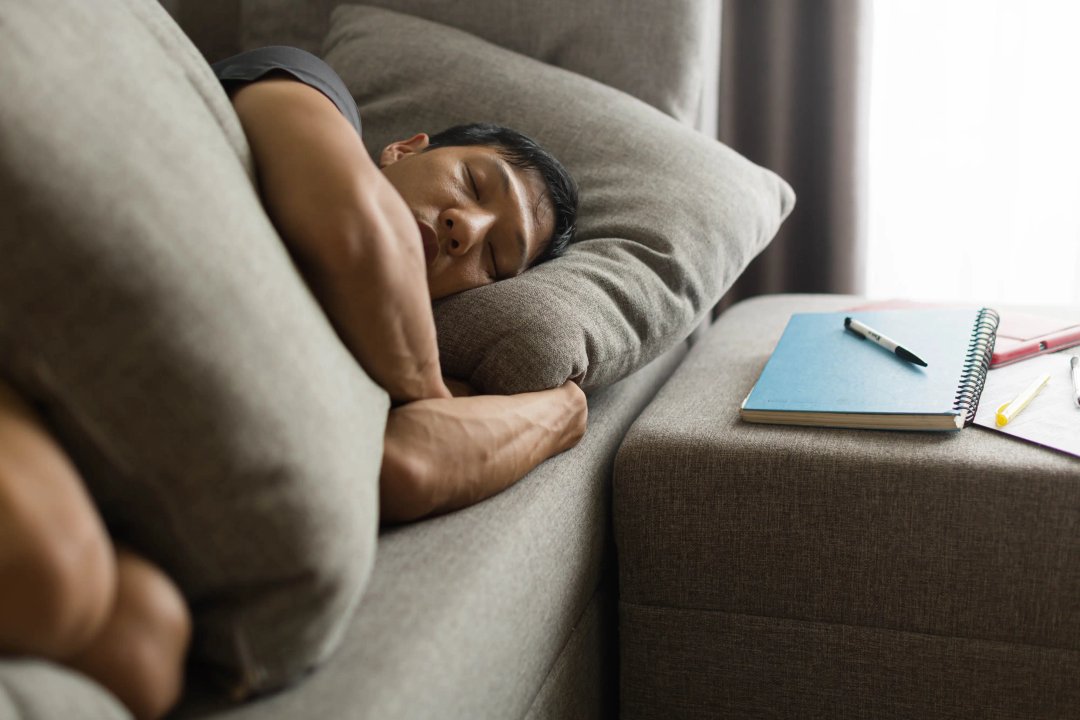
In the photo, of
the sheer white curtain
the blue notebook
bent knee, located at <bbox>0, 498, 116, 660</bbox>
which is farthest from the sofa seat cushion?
the sheer white curtain

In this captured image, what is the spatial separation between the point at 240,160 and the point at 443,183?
0.39 metres

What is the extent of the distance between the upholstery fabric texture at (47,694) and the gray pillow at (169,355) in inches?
3.2

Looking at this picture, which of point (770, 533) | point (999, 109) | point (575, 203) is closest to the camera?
point (770, 533)

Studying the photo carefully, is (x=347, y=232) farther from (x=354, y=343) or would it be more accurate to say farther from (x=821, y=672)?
(x=821, y=672)

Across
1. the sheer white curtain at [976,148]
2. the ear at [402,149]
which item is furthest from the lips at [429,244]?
the sheer white curtain at [976,148]

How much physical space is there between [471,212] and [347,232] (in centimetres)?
41

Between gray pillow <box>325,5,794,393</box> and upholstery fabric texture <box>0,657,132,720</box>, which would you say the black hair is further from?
upholstery fabric texture <box>0,657,132,720</box>

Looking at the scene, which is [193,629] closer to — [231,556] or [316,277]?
[231,556]

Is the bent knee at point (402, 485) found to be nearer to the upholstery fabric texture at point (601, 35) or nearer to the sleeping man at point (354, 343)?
the sleeping man at point (354, 343)

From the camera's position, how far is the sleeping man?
48cm

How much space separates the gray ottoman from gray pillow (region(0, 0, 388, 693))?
1.56 feet

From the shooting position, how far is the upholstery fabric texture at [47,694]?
47cm

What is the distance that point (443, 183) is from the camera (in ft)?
3.65

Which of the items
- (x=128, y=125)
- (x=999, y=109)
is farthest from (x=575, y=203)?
(x=999, y=109)
